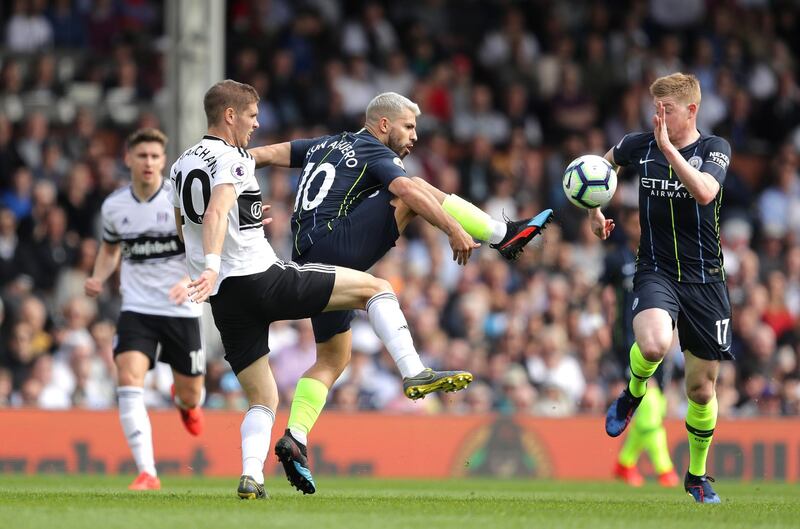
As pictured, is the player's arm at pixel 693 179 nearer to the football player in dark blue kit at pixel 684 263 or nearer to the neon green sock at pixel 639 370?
the football player in dark blue kit at pixel 684 263

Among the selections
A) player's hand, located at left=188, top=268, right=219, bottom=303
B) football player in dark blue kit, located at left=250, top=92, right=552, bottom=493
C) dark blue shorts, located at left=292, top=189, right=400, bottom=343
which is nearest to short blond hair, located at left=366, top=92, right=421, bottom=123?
football player in dark blue kit, located at left=250, top=92, right=552, bottom=493

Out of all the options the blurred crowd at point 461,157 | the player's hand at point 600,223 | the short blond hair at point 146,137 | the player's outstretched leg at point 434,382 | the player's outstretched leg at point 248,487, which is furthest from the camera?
the blurred crowd at point 461,157

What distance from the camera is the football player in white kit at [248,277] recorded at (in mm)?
7996

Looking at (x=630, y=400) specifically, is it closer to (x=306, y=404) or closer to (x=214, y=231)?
(x=306, y=404)

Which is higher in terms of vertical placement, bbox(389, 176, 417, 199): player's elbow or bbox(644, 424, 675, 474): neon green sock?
bbox(389, 176, 417, 199): player's elbow

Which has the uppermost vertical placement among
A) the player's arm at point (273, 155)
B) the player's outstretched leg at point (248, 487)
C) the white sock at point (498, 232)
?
the player's arm at point (273, 155)

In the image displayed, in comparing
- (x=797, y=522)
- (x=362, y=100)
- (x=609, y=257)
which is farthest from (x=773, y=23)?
(x=797, y=522)

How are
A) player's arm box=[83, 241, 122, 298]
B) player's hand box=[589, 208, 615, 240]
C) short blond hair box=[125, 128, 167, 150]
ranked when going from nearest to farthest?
1. player's hand box=[589, 208, 615, 240]
2. short blond hair box=[125, 128, 167, 150]
3. player's arm box=[83, 241, 122, 298]

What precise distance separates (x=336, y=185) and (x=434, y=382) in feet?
5.22

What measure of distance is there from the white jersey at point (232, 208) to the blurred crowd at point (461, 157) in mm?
5257

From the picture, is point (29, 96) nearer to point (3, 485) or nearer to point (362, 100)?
point (362, 100)

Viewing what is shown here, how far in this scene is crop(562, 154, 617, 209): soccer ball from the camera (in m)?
9.10

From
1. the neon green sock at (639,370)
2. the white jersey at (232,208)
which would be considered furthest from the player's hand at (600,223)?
the white jersey at (232,208)

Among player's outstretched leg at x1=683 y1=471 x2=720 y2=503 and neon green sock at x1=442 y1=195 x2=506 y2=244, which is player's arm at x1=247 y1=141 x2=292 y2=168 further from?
player's outstretched leg at x1=683 y1=471 x2=720 y2=503
